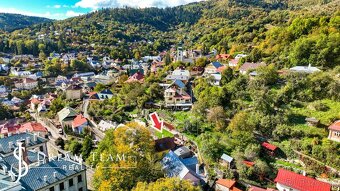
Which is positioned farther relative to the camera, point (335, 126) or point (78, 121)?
point (78, 121)

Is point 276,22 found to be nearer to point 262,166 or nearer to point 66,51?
point 262,166

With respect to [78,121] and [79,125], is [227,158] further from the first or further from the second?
[78,121]

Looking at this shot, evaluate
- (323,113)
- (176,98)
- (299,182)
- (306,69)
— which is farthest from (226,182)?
(306,69)

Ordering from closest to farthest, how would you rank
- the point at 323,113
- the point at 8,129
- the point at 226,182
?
1. the point at 226,182
2. the point at 323,113
3. the point at 8,129

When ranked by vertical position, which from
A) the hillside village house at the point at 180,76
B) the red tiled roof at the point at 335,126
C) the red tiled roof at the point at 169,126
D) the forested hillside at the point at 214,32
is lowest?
the red tiled roof at the point at 169,126

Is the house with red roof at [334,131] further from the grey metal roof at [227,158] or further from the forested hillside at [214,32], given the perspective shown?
the forested hillside at [214,32]

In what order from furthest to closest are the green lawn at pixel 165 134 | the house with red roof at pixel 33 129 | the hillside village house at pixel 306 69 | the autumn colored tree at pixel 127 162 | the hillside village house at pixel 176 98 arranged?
1. the hillside village house at pixel 176 98
2. the house with red roof at pixel 33 129
3. the hillside village house at pixel 306 69
4. the green lawn at pixel 165 134
5. the autumn colored tree at pixel 127 162

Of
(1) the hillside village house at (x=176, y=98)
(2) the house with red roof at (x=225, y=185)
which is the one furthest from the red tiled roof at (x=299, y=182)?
(1) the hillside village house at (x=176, y=98)

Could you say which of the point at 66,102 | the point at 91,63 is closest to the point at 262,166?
the point at 66,102
